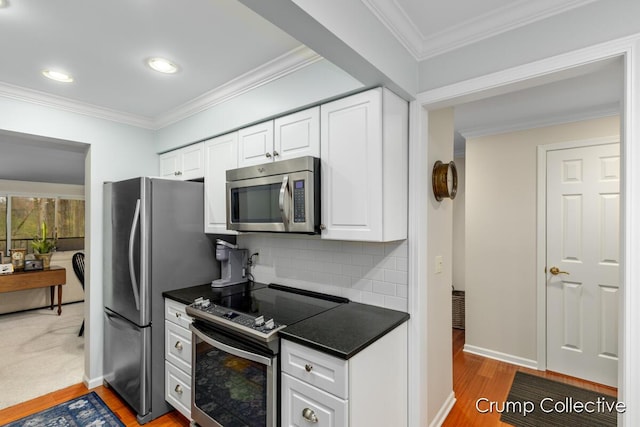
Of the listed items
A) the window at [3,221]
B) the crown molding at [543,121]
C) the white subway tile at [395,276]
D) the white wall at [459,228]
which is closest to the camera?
the white subway tile at [395,276]

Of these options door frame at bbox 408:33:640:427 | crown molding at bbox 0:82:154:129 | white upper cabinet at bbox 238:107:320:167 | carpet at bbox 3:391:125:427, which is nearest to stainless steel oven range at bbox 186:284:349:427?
door frame at bbox 408:33:640:427

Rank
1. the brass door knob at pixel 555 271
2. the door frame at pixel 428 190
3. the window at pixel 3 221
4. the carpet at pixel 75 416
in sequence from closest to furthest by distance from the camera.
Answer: the door frame at pixel 428 190, the carpet at pixel 75 416, the brass door knob at pixel 555 271, the window at pixel 3 221

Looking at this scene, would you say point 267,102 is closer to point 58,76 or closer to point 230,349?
point 58,76

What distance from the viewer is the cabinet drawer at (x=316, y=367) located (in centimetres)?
139

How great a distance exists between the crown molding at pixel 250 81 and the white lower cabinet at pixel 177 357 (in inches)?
63.0

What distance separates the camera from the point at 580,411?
240 cm

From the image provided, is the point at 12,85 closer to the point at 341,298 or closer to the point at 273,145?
the point at 273,145

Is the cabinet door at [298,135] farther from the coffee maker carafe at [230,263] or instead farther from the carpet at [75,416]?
the carpet at [75,416]

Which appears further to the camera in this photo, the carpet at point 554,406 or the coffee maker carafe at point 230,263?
the coffee maker carafe at point 230,263

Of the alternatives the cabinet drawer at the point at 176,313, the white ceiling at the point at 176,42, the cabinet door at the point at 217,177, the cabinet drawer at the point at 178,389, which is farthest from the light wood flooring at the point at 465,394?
Result: the white ceiling at the point at 176,42

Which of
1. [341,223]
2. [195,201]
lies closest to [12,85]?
[195,201]

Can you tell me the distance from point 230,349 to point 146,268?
39.9 inches

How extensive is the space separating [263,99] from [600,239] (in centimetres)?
310

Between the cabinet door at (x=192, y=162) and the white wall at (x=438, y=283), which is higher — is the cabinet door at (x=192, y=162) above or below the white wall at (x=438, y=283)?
above
